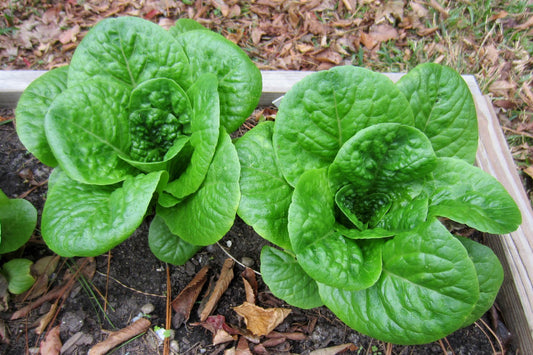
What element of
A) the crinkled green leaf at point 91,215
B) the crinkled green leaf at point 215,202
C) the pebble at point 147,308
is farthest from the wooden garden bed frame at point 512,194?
the pebble at point 147,308

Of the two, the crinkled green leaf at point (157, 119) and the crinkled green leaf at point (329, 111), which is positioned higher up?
the crinkled green leaf at point (329, 111)

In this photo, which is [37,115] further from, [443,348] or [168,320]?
[443,348]

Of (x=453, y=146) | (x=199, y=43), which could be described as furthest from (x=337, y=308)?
(x=199, y=43)

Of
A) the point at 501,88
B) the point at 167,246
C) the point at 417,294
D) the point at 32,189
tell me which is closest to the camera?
the point at 417,294

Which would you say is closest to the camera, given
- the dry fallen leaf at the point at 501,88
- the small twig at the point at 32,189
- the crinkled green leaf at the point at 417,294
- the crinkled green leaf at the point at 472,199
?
the crinkled green leaf at the point at 417,294

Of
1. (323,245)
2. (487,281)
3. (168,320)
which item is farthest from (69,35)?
(487,281)

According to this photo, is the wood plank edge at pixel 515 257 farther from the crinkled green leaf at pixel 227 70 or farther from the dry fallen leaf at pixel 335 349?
the crinkled green leaf at pixel 227 70
